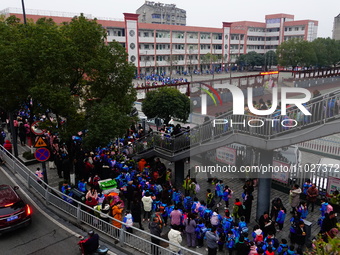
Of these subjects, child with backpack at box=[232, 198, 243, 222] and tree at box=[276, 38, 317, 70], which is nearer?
child with backpack at box=[232, 198, 243, 222]

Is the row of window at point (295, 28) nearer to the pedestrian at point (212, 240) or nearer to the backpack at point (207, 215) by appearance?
the backpack at point (207, 215)

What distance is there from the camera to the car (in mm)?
9336

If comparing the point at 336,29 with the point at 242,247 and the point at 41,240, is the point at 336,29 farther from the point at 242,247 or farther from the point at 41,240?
the point at 41,240

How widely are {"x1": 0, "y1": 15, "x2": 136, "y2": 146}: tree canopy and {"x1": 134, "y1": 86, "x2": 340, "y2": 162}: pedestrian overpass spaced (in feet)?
9.45

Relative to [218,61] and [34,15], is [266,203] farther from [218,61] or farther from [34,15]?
[218,61]

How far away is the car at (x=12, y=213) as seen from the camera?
9336 millimetres

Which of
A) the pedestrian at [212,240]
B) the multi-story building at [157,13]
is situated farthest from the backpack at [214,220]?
the multi-story building at [157,13]

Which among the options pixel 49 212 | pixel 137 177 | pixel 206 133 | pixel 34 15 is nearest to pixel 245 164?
pixel 206 133

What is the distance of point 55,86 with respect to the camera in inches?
465

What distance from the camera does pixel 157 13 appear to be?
104 m

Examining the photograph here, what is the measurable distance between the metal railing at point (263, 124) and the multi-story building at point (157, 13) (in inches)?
3781

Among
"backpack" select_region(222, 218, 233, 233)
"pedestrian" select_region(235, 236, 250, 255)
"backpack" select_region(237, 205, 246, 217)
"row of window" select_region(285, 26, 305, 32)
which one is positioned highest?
"row of window" select_region(285, 26, 305, 32)

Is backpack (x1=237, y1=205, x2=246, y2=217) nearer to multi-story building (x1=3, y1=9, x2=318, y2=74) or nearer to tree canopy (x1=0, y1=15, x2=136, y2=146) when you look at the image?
tree canopy (x1=0, y1=15, x2=136, y2=146)

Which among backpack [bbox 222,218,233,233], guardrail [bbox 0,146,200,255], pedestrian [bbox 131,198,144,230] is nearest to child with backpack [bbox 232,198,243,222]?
backpack [bbox 222,218,233,233]
